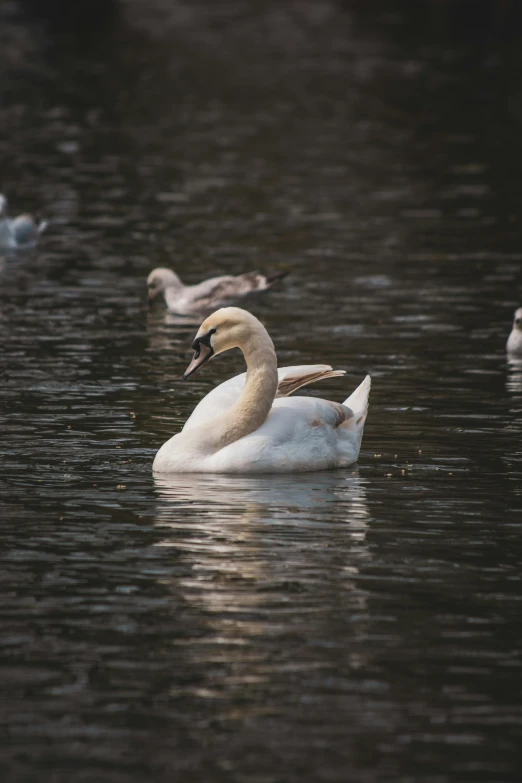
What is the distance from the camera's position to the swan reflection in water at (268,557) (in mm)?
8953

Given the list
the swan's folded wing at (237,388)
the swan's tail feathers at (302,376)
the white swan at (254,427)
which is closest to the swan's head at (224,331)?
the white swan at (254,427)

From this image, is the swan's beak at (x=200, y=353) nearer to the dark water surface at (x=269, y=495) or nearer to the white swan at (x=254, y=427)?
the white swan at (x=254, y=427)

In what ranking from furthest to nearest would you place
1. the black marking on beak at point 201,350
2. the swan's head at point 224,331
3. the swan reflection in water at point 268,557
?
1. the black marking on beak at point 201,350
2. the swan's head at point 224,331
3. the swan reflection in water at point 268,557

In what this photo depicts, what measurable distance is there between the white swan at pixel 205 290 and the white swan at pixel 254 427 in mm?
7915

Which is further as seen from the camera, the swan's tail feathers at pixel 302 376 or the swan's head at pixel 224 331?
the swan's tail feathers at pixel 302 376

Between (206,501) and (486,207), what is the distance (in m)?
18.5

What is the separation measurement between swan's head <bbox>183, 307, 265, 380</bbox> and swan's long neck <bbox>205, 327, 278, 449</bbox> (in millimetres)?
63

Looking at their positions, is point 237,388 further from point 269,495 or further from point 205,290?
point 205,290

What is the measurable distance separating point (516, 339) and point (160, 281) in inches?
204

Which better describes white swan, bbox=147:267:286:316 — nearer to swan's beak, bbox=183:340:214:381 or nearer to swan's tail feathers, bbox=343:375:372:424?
swan's tail feathers, bbox=343:375:372:424

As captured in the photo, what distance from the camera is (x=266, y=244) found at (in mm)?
26438

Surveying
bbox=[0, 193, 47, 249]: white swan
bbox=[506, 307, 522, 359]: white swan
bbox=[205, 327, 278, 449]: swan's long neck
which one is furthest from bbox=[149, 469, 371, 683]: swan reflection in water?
bbox=[0, 193, 47, 249]: white swan

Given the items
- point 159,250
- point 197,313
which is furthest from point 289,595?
point 159,250

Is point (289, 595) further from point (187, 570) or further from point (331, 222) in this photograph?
point (331, 222)
